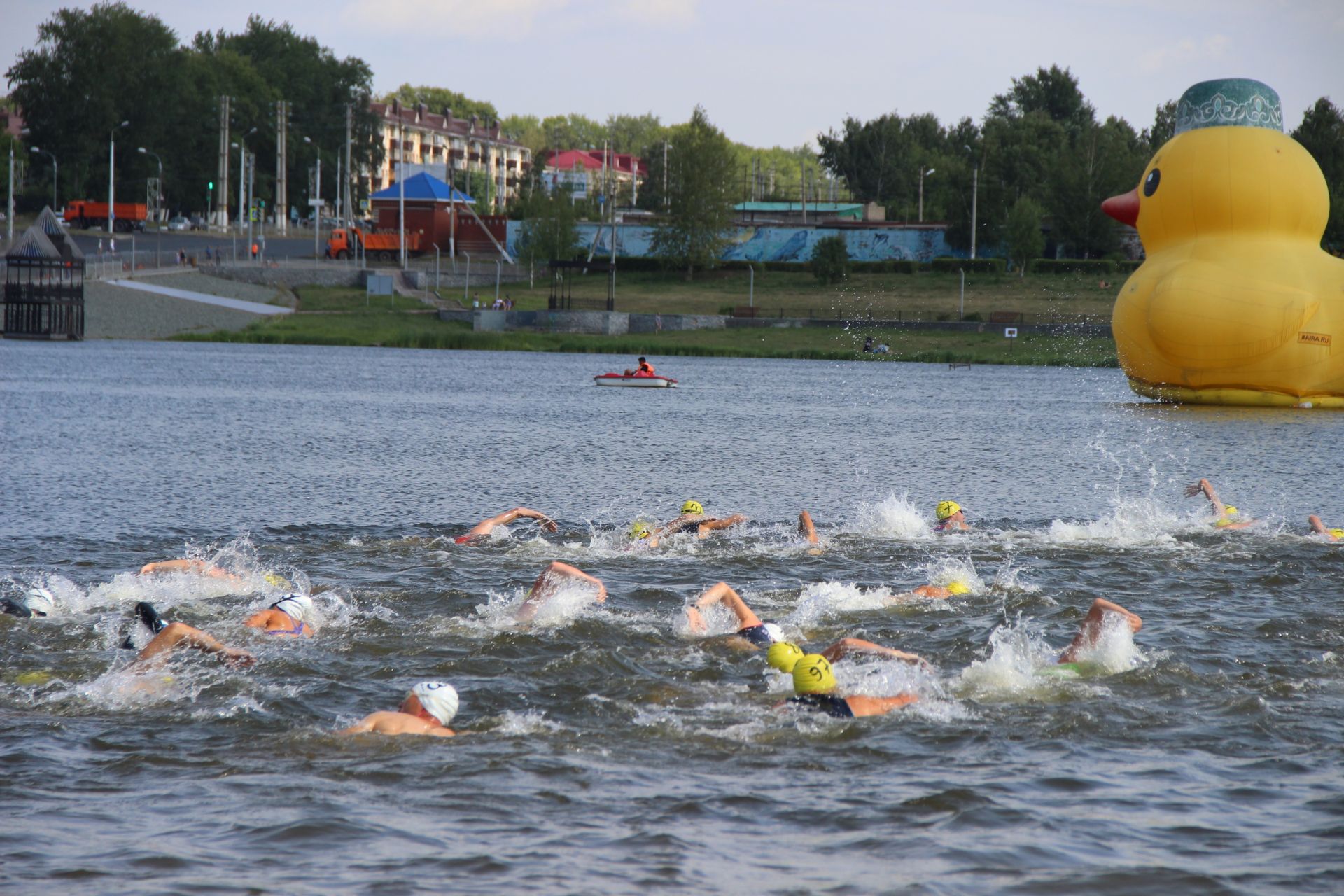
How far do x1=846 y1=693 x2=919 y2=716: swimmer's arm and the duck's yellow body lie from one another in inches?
1117

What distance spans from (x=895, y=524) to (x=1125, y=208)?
25702mm

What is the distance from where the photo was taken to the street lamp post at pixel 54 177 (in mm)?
113188

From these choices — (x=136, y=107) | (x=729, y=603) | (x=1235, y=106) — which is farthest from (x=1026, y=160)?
(x=729, y=603)

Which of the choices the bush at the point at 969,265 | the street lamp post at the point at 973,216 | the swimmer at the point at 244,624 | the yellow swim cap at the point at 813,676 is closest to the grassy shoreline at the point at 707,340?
the bush at the point at 969,265

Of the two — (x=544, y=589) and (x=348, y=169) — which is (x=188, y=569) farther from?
(x=348, y=169)

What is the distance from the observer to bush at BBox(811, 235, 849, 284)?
8656 centimetres

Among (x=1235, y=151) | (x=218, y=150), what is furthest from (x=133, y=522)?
(x=218, y=150)

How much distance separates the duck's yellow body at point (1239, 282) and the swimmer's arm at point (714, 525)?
22494mm

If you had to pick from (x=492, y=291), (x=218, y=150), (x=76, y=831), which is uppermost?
(x=218, y=150)

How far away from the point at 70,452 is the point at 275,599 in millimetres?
16748

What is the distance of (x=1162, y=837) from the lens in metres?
8.66

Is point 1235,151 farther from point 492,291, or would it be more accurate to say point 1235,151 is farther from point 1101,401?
point 492,291

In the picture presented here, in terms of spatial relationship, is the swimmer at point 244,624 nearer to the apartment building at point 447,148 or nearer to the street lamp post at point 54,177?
the street lamp post at point 54,177

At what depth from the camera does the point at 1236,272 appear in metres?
36.3
